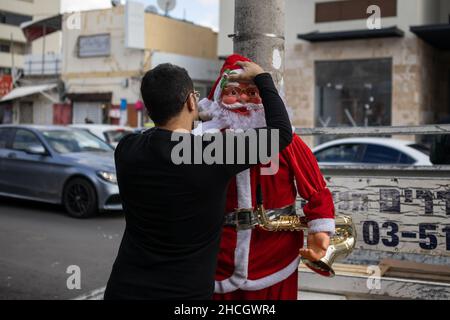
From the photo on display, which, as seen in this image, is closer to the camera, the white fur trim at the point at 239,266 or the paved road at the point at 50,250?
the white fur trim at the point at 239,266

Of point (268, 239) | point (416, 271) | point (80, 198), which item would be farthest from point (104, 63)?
point (268, 239)

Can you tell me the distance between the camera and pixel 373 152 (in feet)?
29.3

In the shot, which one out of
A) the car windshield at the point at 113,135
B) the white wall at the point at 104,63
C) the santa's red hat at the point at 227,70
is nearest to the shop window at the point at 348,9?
the white wall at the point at 104,63

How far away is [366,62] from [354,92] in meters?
1.12

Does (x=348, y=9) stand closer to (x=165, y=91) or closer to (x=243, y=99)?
(x=243, y=99)

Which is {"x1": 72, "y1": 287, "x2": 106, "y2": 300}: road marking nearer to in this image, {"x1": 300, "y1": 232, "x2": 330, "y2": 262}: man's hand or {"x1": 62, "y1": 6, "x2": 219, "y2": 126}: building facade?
{"x1": 300, "y1": 232, "x2": 330, "y2": 262}: man's hand

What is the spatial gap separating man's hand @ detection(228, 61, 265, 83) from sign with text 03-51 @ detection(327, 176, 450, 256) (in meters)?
1.95

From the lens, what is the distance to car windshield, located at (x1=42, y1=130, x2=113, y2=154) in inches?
396

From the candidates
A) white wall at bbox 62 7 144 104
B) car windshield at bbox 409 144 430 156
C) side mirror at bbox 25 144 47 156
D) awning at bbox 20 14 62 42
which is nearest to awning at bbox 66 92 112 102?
white wall at bbox 62 7 144 104

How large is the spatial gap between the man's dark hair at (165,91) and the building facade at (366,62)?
1695cm

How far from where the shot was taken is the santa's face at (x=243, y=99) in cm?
274

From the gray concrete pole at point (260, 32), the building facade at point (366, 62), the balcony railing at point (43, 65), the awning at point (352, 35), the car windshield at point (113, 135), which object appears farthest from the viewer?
the balcony railing at point (43, 65)

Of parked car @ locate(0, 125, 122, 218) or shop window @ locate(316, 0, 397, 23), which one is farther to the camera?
shop window @ locate(316, 0, 397, 23)

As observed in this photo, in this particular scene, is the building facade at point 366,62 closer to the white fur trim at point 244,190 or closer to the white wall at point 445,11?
the white wall at point 445,11
